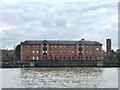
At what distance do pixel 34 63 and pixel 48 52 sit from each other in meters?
9.94

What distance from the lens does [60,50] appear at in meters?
120

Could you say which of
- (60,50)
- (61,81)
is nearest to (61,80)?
(61,81)

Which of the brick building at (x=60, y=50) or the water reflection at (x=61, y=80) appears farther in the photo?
the brick building at (x=60, y=50)

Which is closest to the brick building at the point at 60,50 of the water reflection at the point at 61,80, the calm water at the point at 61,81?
the water reflection at the point at 61,80

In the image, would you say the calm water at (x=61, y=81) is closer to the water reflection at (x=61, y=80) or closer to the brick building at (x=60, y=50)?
the water reflection at (x=61, y=80)

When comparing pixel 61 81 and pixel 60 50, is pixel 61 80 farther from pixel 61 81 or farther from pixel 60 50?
pixel 60 50

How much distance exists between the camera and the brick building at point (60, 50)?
118 m

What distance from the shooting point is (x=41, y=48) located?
11806 centimetres

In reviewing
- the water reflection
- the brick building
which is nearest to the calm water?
the water reflection

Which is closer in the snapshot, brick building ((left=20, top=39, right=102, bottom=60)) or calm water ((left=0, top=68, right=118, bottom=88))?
calm water ((left=0, top=68, right=118, bottom=88))

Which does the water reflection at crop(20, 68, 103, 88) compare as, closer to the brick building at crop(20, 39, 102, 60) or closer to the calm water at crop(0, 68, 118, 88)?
the calm water at crop(0, 68, 118, 88)

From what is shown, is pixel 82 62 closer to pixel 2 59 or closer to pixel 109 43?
pixel 109 43

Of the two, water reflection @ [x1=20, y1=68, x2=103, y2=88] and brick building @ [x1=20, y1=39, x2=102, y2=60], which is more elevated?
brick building @ [x1=20, y1=39, x2=102, y2=60]

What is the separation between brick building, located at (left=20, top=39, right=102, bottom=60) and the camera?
118375 millimetres
